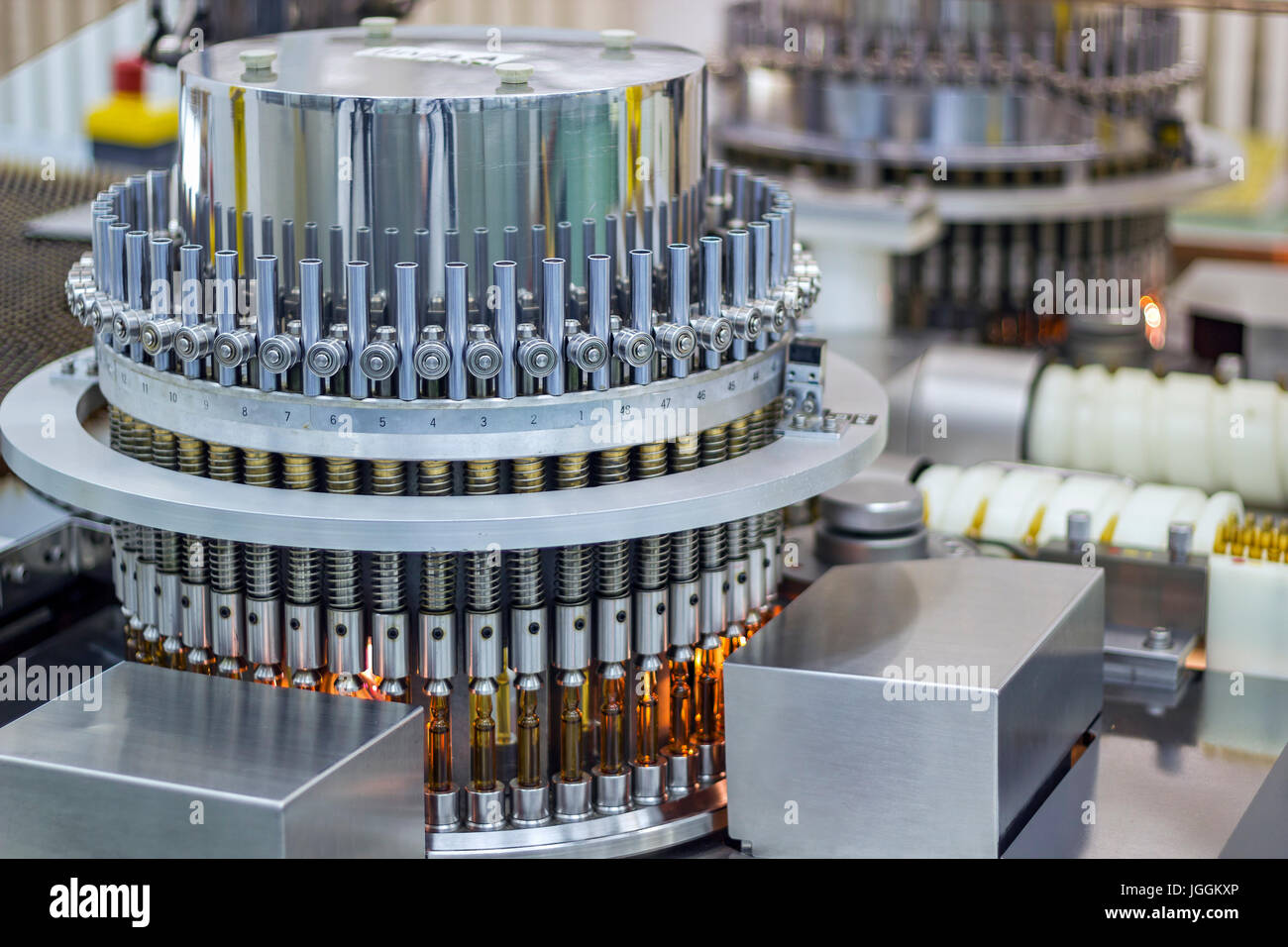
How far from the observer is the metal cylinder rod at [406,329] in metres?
2.42

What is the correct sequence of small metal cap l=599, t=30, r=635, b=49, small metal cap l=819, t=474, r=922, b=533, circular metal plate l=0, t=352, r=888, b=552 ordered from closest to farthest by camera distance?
circular metal plate l=0, t=352, r=888, b=552 < small metal cap l=599, t=30, r=635, b=49 < small metal cap l=819, t=474, r=922, b=533

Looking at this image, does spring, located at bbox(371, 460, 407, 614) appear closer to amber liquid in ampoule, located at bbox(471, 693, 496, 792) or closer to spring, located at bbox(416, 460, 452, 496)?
spring, located at bbox(416, 460, 452, 496)

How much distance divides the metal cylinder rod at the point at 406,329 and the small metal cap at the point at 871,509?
981 mm

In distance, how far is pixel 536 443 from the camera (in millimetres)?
2461

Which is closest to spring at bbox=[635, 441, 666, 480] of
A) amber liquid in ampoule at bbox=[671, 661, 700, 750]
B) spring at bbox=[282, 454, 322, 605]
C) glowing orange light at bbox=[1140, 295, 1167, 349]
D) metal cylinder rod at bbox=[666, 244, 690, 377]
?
metal cylinder rod at bbox=[666, 244, 690, 377]

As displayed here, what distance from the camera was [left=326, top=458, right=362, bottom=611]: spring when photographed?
2.49m

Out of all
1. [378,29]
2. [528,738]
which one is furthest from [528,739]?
→ [378,29]

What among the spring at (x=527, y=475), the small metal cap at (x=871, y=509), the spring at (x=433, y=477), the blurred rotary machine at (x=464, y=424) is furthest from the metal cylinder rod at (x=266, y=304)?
the small metal cap at (x=871, y=509)

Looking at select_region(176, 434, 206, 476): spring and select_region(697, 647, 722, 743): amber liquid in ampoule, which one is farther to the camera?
select_region(697, 647, 722, 743): amber liquid in ampoule

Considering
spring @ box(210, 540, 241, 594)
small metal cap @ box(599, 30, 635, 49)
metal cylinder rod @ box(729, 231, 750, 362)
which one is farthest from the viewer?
small metal cap @ box(599, 30, 635, 49)

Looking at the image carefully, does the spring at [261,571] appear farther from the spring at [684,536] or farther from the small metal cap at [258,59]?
the small metal cap at [258,59]

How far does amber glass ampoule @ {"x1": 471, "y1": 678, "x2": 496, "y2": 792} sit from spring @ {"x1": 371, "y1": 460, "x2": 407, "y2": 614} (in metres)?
0.16

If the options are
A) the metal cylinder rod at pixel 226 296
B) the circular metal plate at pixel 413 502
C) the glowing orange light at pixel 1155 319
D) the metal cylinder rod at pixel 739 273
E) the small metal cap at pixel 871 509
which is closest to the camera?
the circular metal plate at pixel 413 502
